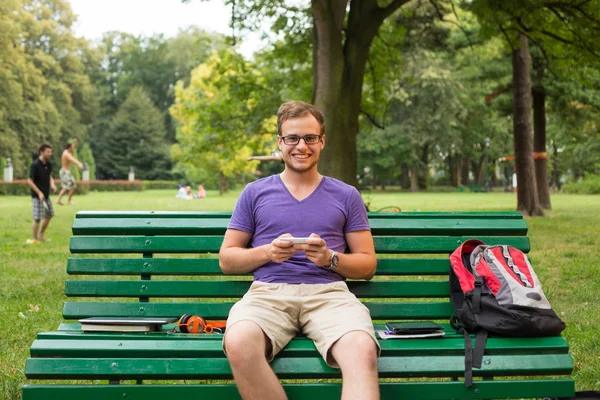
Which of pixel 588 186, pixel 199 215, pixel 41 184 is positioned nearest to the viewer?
pixel 199 215

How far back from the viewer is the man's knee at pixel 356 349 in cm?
313

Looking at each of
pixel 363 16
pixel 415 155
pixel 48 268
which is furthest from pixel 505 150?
pixel 48 268

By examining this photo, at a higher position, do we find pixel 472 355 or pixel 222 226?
pixel 222 226

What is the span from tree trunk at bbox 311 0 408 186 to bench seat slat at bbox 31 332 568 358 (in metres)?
8.13

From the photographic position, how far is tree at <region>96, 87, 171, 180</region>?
6825 cm

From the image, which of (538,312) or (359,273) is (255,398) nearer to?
(359,273)

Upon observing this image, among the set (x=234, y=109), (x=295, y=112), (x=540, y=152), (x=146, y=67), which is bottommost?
(x=295, y=112)

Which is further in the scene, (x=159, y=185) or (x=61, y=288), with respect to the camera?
(x=159, y=185)

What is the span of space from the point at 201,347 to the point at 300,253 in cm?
71

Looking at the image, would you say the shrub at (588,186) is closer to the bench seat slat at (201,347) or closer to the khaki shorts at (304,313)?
the bench seat slat at (201,347)

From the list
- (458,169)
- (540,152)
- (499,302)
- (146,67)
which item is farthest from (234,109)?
(146,67)

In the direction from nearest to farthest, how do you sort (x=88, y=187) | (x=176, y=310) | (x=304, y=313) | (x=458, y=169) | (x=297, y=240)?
(x=297, y=240), (x=304, y=313), (x=176, y=310), (x=88, y=187), (x=458, y=169)

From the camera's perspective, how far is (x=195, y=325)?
12.5 feet

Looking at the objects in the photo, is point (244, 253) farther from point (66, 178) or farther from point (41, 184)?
point (66, 178)
